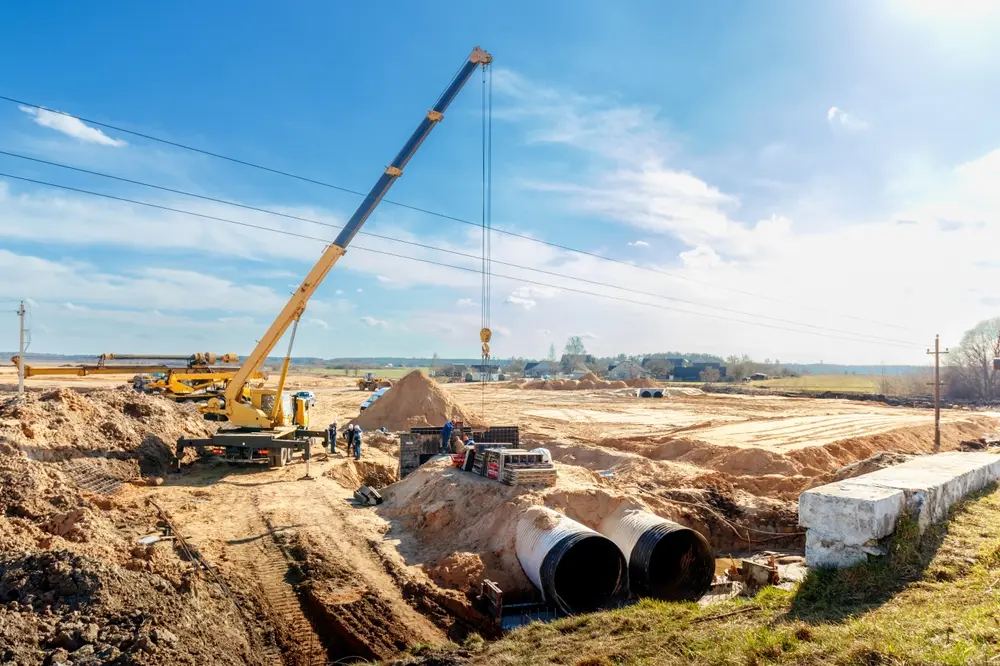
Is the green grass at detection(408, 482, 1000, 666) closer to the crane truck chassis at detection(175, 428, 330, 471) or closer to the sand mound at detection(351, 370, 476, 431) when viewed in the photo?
the crane truck chassis at detection(175, 428, 330, 471)

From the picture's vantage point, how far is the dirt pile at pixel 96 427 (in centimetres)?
1783

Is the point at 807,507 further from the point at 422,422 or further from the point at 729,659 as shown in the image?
the point at 422,422

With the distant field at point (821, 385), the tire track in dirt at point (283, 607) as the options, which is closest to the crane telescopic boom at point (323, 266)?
the tire track in dirt at point (283, 607)

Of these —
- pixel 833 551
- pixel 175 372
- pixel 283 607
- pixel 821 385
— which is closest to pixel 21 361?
pixel 175 372

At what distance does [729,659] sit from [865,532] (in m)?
3.53

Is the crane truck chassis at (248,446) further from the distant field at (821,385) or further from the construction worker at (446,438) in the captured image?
the distant field at (821,385)

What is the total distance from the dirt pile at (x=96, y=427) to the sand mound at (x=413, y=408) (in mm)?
11804

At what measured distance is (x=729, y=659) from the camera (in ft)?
21.6

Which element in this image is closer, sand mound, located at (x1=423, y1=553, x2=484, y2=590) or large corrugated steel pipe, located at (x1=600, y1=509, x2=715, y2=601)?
large corrugated steel pipe, located at (x1=600, y1=509, x2=715, y2=601)

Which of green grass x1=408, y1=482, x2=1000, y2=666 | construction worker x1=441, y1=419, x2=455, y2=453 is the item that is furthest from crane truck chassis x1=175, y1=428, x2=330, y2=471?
green grass x1=408, y1=482, x2=1000, y2=666

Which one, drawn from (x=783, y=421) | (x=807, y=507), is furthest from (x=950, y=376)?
(x=807, y=507)

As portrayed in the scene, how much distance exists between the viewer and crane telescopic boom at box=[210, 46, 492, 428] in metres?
21.2

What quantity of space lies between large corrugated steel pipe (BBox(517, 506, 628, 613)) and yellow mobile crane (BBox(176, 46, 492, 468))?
11.6 meters

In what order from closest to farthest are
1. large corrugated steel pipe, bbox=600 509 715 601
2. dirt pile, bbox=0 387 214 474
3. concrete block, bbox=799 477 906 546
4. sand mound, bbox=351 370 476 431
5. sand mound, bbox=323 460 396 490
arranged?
concrete block, bbox=799 477 906 546
large corrugated steel pipe, bbox=600 509 715 601
dirt pile, bbox=0 387 214 474
sand mound, bbox=323 460 396 490
sand mound, bbox=351 370 476 431
